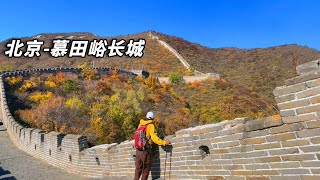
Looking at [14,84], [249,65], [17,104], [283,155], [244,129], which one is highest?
[249,65]

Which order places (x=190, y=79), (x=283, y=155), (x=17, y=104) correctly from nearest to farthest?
(x=283, y=155)
(x=17, y=104)
(x=190, y=79)

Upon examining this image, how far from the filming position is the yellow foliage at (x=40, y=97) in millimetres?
24641

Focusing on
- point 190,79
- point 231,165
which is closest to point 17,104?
point 231,165

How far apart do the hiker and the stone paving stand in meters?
3.77

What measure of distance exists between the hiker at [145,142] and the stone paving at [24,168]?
3770mm

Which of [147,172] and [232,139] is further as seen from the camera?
[147,172]

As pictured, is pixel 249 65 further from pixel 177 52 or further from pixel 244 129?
pixel 244 129

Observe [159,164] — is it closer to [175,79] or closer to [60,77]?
[60,77]

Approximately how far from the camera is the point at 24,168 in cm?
1141

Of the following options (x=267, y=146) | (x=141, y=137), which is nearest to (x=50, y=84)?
(x=141, y=137)

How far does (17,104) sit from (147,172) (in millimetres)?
18525

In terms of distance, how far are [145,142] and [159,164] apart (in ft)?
2.40

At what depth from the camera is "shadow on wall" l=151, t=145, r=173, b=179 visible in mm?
6613

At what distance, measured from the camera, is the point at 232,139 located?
486 cm
